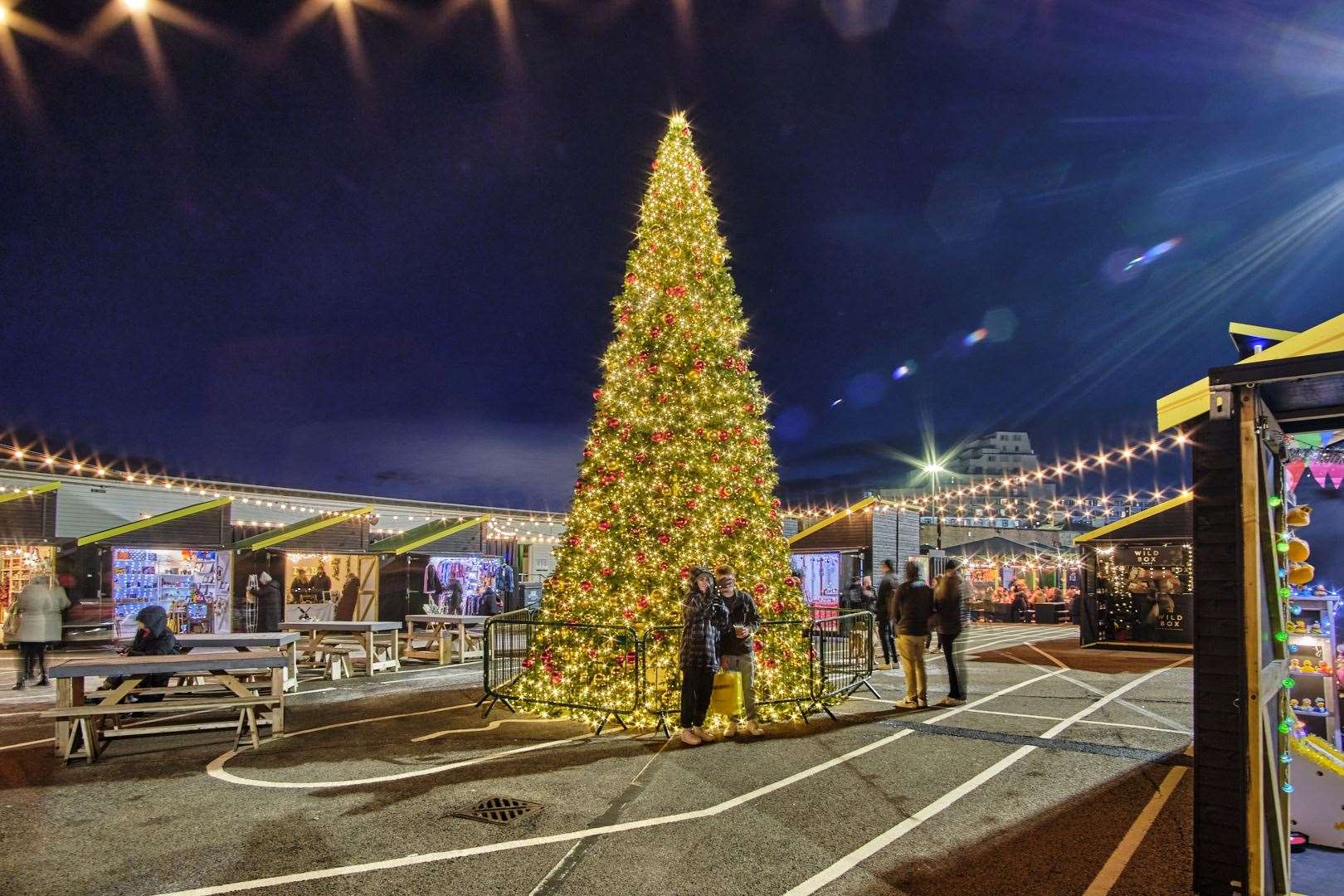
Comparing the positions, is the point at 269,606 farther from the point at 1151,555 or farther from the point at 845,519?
the point at 1151,555

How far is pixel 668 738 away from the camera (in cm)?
823

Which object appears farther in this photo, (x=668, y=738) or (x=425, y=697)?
(x=425, y=697)

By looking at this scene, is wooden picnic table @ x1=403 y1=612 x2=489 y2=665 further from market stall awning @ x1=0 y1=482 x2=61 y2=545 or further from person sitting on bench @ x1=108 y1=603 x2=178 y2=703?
market stall awning @ x1=0 y1=482 x2=61 y2=545

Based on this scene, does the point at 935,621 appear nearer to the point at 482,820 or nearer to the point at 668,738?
the point at 668,738

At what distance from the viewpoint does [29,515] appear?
20078 mm

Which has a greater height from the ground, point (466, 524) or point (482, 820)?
point (466, 524)

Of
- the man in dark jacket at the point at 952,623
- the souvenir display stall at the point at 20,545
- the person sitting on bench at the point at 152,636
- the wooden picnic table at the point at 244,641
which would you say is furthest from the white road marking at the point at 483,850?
the souvenir display stall at the point at 20,545

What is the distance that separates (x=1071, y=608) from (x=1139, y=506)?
27704 millimetres

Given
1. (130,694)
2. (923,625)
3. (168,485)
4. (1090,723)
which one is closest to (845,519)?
(923,625)

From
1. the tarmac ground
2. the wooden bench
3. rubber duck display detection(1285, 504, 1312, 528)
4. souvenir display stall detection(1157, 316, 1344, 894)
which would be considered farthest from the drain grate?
rubber duck display detection(1285, 504, 1312, 528)

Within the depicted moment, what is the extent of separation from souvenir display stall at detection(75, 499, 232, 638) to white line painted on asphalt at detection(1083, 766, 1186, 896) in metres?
21.9

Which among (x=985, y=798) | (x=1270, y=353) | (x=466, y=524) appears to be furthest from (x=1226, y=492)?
(x=466, y=524)

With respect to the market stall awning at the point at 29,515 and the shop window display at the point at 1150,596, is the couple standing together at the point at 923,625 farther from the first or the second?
the market stall awning at the point at 29,515

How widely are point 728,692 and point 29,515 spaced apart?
809 inches
